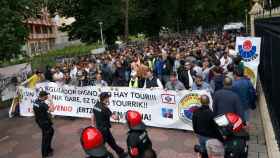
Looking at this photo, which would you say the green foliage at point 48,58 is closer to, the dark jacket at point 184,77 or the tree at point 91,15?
the tree at point 91,15

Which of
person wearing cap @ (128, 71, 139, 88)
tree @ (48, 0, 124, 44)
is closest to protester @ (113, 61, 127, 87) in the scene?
person wearing cap @ (128, 71, 139, 88)

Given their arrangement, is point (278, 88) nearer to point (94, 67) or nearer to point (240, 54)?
point (240, 54)

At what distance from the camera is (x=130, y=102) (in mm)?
11406

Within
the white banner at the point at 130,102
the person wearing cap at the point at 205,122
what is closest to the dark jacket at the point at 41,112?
the white banner at the point at 130,102

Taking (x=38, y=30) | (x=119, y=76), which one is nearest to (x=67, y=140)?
(x=119, y=76)

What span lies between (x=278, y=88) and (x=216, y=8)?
55.5 m

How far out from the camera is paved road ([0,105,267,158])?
29.7 feet

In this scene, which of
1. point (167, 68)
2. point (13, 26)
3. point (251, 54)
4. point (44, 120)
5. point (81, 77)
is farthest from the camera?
point (13, 26)

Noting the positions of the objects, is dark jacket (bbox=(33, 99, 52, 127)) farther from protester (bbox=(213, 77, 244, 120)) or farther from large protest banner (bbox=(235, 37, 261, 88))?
large protest banner (bbox=(235, 37, 261, 88))

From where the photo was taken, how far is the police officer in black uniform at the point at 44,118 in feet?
28.8

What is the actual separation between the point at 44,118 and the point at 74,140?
1.99 meters

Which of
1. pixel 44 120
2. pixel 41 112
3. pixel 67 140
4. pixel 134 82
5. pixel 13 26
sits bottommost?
pixel 67 140

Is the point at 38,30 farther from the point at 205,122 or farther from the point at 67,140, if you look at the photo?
the point at 205,122

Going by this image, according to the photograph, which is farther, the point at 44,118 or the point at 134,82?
the point at 134,82
